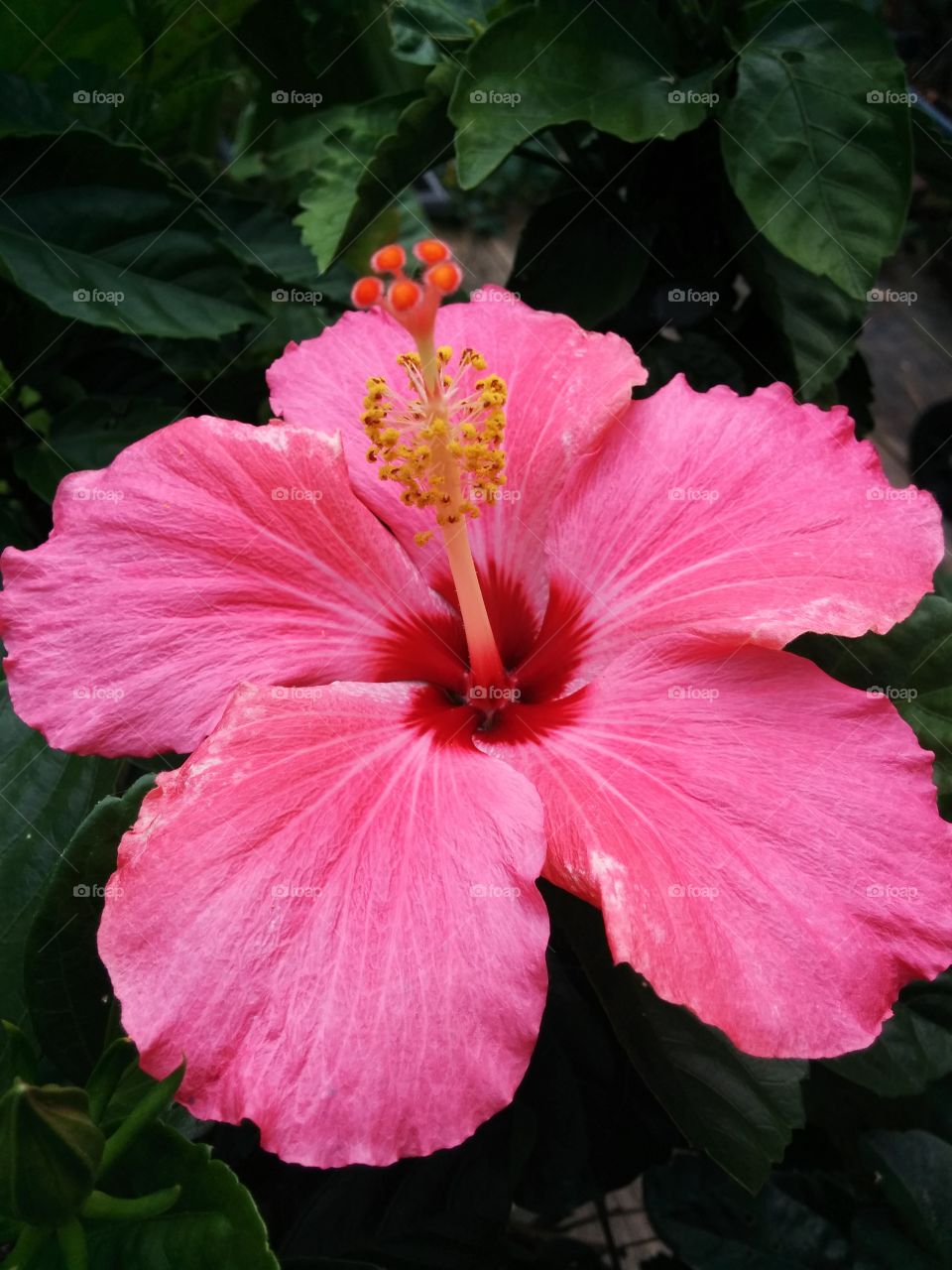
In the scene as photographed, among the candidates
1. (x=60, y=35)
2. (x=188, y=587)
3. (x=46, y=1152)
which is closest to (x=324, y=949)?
(x=46, y=1152)

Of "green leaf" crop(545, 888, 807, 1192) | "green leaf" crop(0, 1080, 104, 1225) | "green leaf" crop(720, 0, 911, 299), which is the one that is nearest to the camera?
"green leaf" crop(0, 1080, 104, 1225)

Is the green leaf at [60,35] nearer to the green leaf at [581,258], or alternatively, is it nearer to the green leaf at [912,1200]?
the green leaf at [581,258]

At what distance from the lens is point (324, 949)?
603 millimetres

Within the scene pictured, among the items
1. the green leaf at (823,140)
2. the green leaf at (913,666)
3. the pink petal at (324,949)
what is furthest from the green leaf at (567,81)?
the pink petal at (324,949)

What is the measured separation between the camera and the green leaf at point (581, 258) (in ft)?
3.95

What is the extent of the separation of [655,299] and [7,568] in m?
0.84

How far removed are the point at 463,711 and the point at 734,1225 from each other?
0.55 m

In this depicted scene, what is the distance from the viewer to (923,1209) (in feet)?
3.03

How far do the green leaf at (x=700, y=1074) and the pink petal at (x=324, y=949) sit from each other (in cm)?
22

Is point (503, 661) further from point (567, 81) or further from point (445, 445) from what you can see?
point (567, 81)

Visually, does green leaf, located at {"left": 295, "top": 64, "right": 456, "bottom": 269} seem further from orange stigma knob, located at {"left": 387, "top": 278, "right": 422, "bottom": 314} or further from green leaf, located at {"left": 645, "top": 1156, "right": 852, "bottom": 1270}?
green leaf, located at {"left": 645, "top": 1156, "right": 852, "bottom": 1270}

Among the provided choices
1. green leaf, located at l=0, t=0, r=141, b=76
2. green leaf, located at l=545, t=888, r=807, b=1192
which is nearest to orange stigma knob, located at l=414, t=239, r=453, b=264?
green leaf, located at l=545, t=888, r=807, b=1192

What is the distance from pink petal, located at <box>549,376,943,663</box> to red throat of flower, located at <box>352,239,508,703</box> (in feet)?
0.27

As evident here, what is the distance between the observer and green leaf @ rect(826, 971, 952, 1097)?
2.85ft
